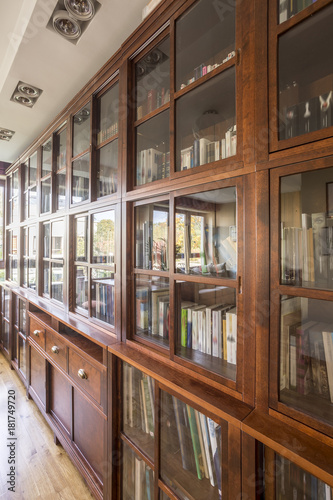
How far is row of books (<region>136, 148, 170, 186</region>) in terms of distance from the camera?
3.98ft

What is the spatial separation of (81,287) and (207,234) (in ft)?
3.91

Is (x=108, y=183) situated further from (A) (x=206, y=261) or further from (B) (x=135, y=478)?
(B) (x=135, y=478)

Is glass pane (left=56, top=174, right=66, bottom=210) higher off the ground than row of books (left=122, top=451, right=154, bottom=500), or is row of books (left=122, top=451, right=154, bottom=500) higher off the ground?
glass pane (left=56, top=174, right=66, bottom=210)

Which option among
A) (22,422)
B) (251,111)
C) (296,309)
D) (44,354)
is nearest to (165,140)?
(251,111)

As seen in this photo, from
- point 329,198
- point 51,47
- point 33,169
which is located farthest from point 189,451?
point 33,169

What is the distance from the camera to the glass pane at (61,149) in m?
2.12

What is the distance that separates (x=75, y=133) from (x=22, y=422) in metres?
2.37

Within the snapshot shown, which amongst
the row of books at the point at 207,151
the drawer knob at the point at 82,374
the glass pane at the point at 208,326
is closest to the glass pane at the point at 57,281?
the drawer knob at the point at 82,374

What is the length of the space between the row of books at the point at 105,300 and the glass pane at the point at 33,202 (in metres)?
1.51

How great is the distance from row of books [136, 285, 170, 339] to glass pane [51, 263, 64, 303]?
1020 mm

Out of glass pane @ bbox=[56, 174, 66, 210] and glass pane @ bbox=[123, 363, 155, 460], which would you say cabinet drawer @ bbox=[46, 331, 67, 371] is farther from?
glass pane @ bbox=[56, 174, 66, 210]

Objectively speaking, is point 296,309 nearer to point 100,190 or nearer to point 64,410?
point 100,190

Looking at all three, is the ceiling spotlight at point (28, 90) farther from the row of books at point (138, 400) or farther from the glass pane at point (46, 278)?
the row of books at point (138, 400)

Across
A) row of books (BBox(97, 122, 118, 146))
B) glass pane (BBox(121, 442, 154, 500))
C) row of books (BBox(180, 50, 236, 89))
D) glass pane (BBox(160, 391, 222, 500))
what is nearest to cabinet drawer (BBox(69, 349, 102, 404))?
glass pane (BBox(121, 442, 154, 500))
